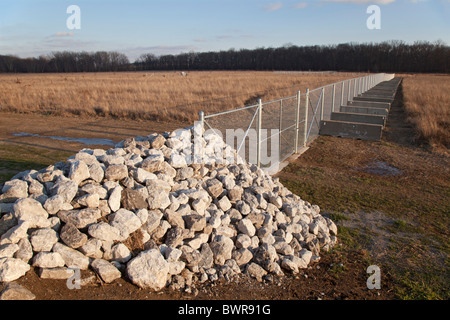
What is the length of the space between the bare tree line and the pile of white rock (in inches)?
3611

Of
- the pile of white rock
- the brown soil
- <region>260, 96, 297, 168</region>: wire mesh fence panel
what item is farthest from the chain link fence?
the brown soil

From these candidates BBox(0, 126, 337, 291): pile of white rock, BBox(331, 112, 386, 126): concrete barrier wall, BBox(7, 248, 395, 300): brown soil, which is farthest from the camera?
BBox(331, 112, 386, 126): concrete barrier wall

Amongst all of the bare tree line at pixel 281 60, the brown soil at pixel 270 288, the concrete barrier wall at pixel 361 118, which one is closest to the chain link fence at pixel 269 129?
the concrete barrier wall at pixel 361 118

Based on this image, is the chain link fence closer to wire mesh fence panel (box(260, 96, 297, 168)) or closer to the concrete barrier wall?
wire mesh fence panel (box(260, 96, 297, 168))

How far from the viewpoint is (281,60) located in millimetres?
109375

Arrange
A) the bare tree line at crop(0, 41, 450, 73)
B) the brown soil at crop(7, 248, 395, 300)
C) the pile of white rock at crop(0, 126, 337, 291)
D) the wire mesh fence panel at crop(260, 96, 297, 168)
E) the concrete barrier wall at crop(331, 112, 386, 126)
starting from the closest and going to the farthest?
the brown soil at crop(7, 248, 395, 300) → the pile of white rock at crop(0, 126, 337, 291) → the wire mesh fence panel at crop(260, 96, 297, 168) → the concrete barrier wall at crop(331, 112, 386, 126) → the bare tree line at crop(0, 41, 450, 73)

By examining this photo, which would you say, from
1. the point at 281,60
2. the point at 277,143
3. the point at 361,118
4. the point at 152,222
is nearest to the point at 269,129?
the point at 277,143

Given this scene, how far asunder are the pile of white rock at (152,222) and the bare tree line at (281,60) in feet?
301

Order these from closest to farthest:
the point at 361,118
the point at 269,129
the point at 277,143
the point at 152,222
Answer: the point at 152,222 → the point at 277,143 → the point at 269,129 → the point at 361,118

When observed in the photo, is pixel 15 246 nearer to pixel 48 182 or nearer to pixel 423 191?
pixel 48 182

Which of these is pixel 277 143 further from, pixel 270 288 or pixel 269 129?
pixel 270 288

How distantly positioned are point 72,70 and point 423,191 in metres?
93.8

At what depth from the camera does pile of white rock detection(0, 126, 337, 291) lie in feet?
10.8

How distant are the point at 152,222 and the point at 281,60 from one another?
112094 mm
